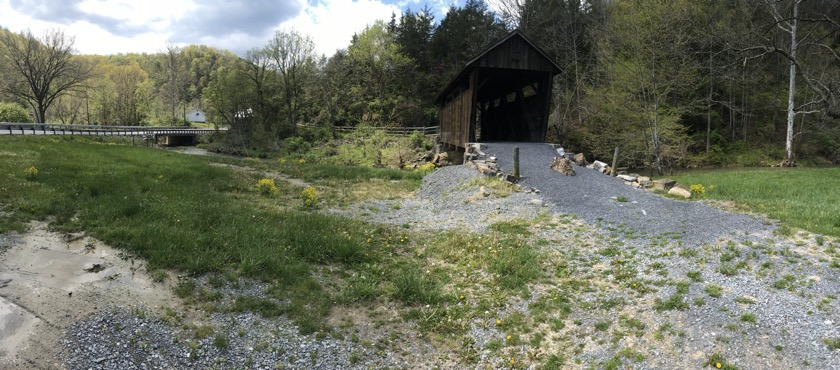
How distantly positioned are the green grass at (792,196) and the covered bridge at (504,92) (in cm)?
753

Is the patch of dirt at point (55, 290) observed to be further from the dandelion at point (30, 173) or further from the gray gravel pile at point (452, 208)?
the gray gravel pile at point (452, 208)

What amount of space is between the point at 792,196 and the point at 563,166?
21.3 ft

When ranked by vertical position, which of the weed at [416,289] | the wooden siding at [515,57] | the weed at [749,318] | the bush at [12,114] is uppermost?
the wooden siding at [515,57]

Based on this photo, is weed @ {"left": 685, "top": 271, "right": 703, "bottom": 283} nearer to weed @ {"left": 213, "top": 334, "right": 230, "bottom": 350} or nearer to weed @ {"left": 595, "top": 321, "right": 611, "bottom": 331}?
weed @ {"left": 595, "top": 321, "right": 611, "bottom": 331}

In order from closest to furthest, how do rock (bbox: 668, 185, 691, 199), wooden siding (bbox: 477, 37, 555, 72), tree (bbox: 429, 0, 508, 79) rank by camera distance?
rock (bbox: 668, 185, 691, 199)
wooden siding (bbox: 477, 37, 555, 72)
tree (bbox: 429, 0, 508, 79)

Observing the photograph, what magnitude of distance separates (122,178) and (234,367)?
971cm

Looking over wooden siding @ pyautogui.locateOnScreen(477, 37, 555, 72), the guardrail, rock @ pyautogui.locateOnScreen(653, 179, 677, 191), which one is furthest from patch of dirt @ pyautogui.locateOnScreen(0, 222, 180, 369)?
the guardrail

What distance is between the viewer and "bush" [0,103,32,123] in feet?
129

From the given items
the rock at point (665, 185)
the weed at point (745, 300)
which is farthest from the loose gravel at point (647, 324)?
the rock at point (665, 185)

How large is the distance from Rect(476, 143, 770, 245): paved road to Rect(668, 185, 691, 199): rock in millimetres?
631

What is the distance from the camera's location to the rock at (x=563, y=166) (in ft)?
47.9

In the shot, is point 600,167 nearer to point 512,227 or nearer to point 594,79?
point 512,227

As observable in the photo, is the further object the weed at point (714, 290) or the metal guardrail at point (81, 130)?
the metal guardrail at point (81, 130)

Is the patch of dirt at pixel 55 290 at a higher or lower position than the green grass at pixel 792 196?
lower
